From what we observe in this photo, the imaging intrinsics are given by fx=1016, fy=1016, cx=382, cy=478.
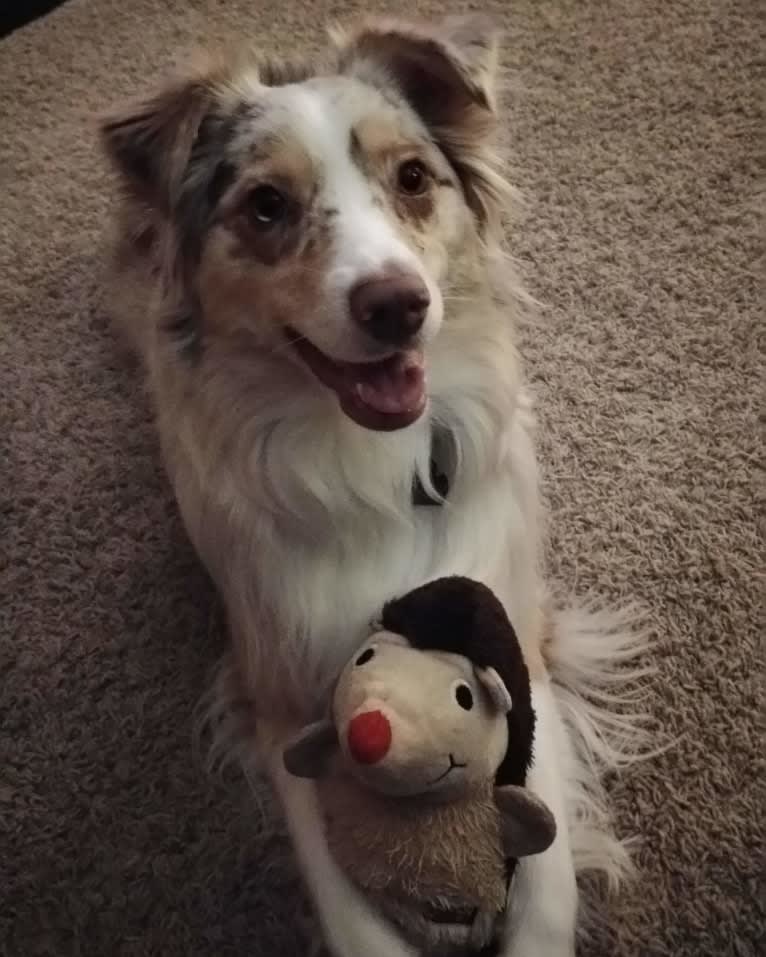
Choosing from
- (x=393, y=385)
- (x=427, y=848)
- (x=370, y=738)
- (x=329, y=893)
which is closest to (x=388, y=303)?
(x=393, y=385)

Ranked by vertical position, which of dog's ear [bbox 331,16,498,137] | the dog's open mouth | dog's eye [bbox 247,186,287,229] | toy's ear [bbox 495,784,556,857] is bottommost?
toy's ear [bbox 495,784,556,857]

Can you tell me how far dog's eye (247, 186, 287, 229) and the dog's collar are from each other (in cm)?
39

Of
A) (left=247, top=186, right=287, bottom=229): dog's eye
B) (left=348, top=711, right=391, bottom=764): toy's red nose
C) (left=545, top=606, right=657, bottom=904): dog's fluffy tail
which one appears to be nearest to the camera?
(left=348, top=711, right=391, bottom=764): toy's red nose

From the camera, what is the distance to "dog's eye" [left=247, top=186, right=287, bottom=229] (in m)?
1.39

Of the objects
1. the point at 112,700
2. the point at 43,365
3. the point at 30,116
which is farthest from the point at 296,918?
A: the point at 30,116

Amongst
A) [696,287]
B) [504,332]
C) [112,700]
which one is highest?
[504,332]

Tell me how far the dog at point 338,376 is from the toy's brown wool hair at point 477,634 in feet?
0.37

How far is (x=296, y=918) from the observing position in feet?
5.02

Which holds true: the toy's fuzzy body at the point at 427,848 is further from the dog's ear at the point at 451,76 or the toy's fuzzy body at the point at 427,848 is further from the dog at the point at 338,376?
the dog's ear at the point at 451,76

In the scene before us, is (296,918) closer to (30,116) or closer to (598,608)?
(598,608)

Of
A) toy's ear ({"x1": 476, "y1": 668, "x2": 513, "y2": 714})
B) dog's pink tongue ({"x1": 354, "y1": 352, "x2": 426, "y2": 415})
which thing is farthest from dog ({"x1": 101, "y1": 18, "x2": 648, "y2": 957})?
toy's ear ({"x1": 476, "y1": 668, "x2": 513, "y2": 714})

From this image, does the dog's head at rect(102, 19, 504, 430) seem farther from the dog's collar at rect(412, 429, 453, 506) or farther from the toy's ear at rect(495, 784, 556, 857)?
the toy's ear at rect(495, 784, 556, 857)

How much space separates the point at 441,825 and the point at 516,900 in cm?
19

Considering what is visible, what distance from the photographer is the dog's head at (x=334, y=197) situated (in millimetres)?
1310
